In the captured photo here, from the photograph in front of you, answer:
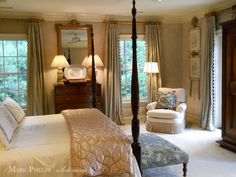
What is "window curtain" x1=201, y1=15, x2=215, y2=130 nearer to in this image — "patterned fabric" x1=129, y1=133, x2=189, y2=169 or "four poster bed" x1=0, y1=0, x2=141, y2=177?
"patterned fabric" x1=129, y1=133, x2=189, y2=169

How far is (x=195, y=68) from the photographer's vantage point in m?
6.11

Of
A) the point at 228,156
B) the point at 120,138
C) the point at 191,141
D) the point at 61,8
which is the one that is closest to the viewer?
the point at 120,138

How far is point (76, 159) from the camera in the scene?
2.34 m

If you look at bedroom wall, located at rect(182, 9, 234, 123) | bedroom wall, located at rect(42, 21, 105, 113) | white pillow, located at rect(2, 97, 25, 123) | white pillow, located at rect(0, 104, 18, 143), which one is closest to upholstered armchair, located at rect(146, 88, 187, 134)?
bedroom wall, located at rect(182, 9, 234, 123)

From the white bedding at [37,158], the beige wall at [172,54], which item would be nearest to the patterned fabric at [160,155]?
the white bedding at [37,158]

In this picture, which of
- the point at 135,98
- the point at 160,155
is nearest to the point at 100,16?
the point at 135,98

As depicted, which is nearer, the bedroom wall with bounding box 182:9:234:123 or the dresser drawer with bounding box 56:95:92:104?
the dresser drawer with bounding box 56:95:92:104

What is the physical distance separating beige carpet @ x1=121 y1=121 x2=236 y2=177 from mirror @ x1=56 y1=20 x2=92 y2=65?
8.63ft

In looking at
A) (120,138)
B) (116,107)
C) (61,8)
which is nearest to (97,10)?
(61,8)

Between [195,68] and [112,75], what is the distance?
195 centimetres

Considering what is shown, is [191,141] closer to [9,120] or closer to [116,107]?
[116,107]

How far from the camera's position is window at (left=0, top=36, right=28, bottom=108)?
18.7 feet

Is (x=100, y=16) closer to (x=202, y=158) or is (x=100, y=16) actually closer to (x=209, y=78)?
(x=209, y=78)

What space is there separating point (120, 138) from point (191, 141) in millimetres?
2575
